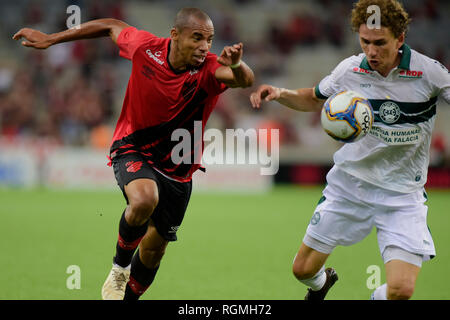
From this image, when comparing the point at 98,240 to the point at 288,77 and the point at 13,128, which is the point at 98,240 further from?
the point at 288,77

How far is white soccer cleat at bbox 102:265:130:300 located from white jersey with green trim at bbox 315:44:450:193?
2.09 metres

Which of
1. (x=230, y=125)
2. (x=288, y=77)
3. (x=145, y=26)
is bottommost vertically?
(x=230, y=125)

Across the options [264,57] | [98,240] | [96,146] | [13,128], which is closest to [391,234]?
[98,240]

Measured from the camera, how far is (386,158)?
15.6 feet

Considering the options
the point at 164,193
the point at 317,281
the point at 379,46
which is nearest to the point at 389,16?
the point at 379,46

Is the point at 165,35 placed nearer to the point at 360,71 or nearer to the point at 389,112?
the point at 360,71

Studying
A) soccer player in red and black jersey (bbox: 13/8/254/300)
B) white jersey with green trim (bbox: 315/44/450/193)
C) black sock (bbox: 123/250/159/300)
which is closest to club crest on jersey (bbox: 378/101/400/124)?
white jersey with green trim (bbox: 315/44/450/193)

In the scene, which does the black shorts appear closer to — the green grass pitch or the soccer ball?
the green grass pitch

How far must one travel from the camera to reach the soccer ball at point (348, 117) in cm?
440

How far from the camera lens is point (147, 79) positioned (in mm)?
5391

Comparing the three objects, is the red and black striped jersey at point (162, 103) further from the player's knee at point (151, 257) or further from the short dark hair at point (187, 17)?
the player's knee at point (151, 257)

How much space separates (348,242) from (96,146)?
13560mm

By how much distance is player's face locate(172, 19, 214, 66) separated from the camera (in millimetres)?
5184

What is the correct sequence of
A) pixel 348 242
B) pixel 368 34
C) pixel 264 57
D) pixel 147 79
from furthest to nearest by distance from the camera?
pixel 264 57 → pixel 147 79 → pixel 348 242 → pixel 368 34
